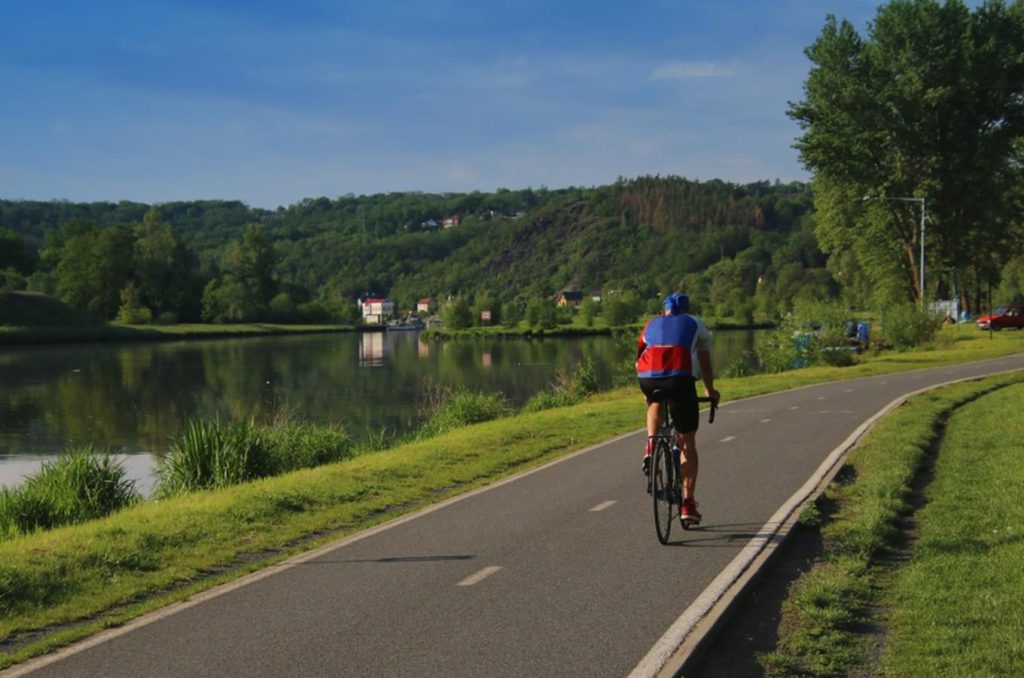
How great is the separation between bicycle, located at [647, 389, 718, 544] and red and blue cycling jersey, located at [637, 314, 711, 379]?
20 cm

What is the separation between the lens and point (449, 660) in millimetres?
5984

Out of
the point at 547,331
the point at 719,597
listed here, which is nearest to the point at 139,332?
the point at 547,331

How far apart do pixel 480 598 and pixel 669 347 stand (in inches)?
107

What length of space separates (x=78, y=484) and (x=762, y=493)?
922 cm

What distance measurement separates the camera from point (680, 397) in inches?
351

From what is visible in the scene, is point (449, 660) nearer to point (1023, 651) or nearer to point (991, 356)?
point (1023, 651)

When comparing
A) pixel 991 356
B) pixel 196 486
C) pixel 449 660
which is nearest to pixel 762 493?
pixel 449 660

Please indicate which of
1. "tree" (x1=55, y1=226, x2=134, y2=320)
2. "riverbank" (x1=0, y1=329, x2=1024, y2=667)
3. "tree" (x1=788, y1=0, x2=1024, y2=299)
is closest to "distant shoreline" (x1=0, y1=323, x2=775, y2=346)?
"tree" (x1=55, y1=226, x2=134, y2=320)

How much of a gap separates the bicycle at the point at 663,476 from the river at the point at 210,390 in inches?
487

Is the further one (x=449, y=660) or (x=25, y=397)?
(x=25, y=397)

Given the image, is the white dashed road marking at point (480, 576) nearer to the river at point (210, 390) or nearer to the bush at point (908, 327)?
the river at point (210, 390)

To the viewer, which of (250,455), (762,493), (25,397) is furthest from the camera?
(25,397)

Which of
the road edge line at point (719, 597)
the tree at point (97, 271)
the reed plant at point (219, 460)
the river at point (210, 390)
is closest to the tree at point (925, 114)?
the river at point (210, 390)

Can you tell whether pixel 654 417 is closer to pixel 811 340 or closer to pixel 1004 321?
pixel 811 340
